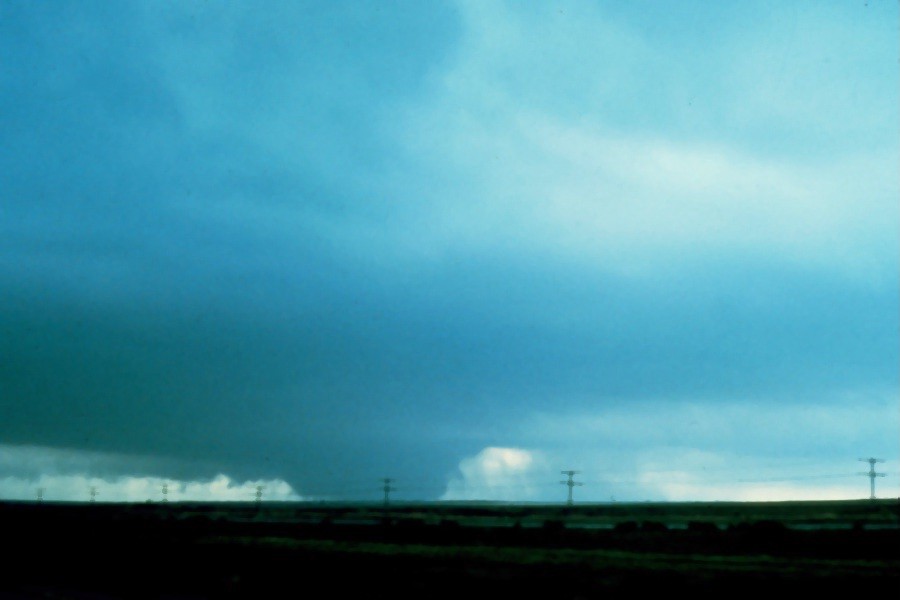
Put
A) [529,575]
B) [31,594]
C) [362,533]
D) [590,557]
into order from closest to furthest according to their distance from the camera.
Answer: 1. [31,594]
2. [529,575]
3. [590,557]
4. [362,533]

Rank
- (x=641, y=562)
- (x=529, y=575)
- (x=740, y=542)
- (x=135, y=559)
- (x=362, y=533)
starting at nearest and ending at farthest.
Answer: (x=529, y=575) → (x=641, y=562) → (x=135, y=559) → (x=740, y=542) → (x=362, y=533)

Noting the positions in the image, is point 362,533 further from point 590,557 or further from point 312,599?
point 312,599

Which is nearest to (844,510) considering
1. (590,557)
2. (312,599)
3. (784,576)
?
(590,557)

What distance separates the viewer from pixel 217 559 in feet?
178

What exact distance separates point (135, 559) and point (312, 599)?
2538 centimetres

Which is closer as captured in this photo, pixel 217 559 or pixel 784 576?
pixel 784 576

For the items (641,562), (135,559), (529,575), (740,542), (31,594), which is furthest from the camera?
(740,542)

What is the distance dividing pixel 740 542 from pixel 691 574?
3341 centimetres

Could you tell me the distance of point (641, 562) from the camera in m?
48.1

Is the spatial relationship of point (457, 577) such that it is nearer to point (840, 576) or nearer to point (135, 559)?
point (840, 576)

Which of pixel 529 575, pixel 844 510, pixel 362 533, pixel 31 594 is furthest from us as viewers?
pixel 844 510

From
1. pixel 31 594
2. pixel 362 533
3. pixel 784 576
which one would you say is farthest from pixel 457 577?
pixel 362 533

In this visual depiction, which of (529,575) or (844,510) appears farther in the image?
(844,510)

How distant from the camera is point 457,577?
4038 cm
